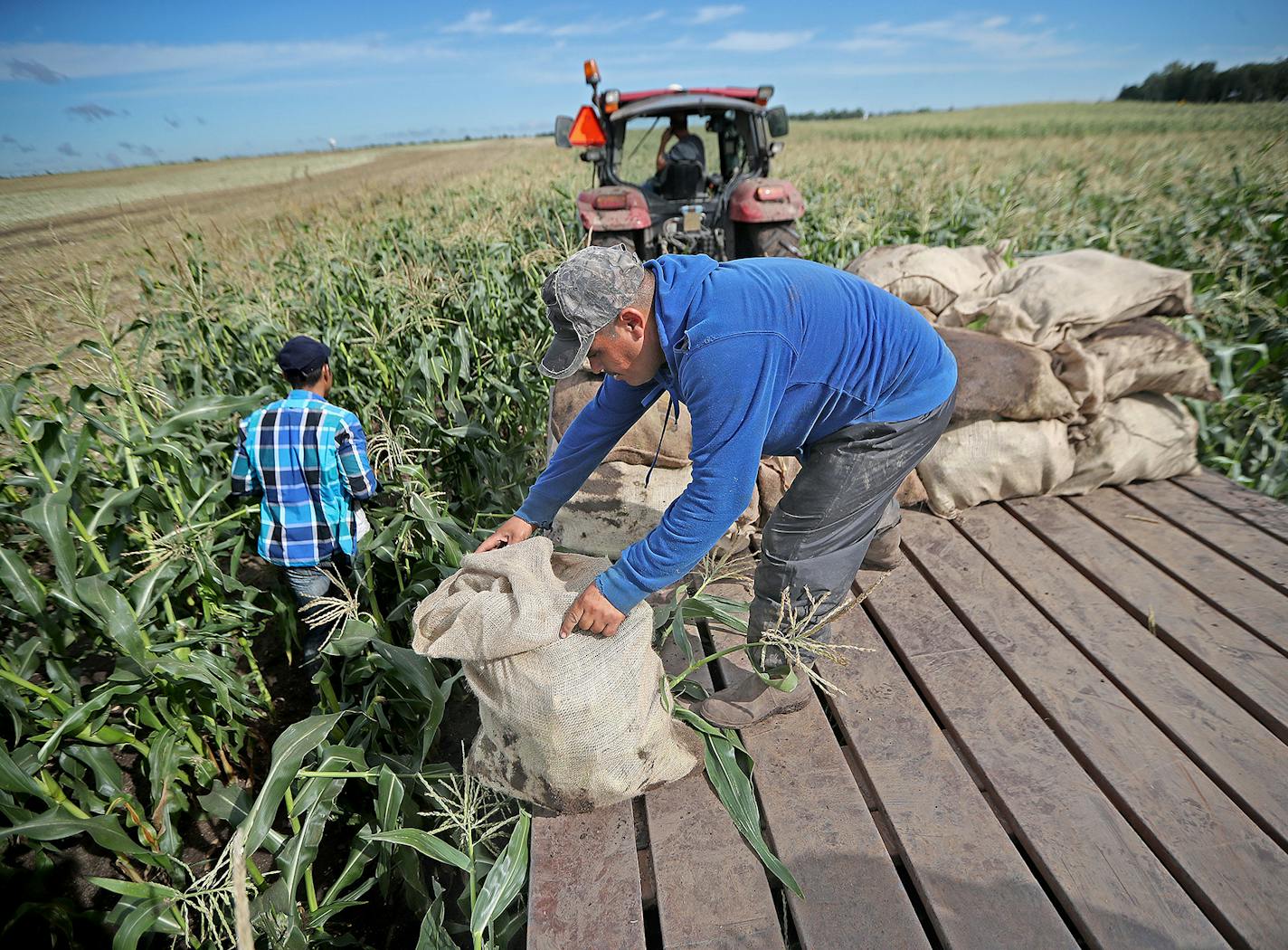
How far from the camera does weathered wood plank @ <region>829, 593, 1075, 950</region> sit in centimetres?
138

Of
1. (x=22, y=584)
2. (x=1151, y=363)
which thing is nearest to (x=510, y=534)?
(x=22, y=584)

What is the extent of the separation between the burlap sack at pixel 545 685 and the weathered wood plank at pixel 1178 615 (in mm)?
1612

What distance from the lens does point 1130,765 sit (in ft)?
5.49

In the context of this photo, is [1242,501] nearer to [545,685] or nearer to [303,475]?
[545,685]

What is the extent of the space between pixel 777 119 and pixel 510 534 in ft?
16.6

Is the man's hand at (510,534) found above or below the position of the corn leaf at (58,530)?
below

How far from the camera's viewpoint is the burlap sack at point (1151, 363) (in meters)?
2.80

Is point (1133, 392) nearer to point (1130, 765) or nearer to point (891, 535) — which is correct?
point (891, 535)

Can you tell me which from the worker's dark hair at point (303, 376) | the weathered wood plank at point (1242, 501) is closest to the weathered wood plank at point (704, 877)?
the worker's dark hair at point (303, 376)

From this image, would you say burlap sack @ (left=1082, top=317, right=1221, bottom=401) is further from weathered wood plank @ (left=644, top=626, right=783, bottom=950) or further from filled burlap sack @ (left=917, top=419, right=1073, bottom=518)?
weathered wood plank @ (left=644, top=626, right=783, bottom=950)

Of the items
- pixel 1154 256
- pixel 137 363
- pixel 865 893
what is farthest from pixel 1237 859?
pixel 1154 256

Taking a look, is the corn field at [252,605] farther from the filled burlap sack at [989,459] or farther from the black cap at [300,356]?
the filled burlap sack at [989,459]

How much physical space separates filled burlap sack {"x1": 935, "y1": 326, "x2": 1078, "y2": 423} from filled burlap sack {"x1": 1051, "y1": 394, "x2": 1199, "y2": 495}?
196mm

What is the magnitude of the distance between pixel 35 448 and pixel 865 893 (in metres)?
2.50
